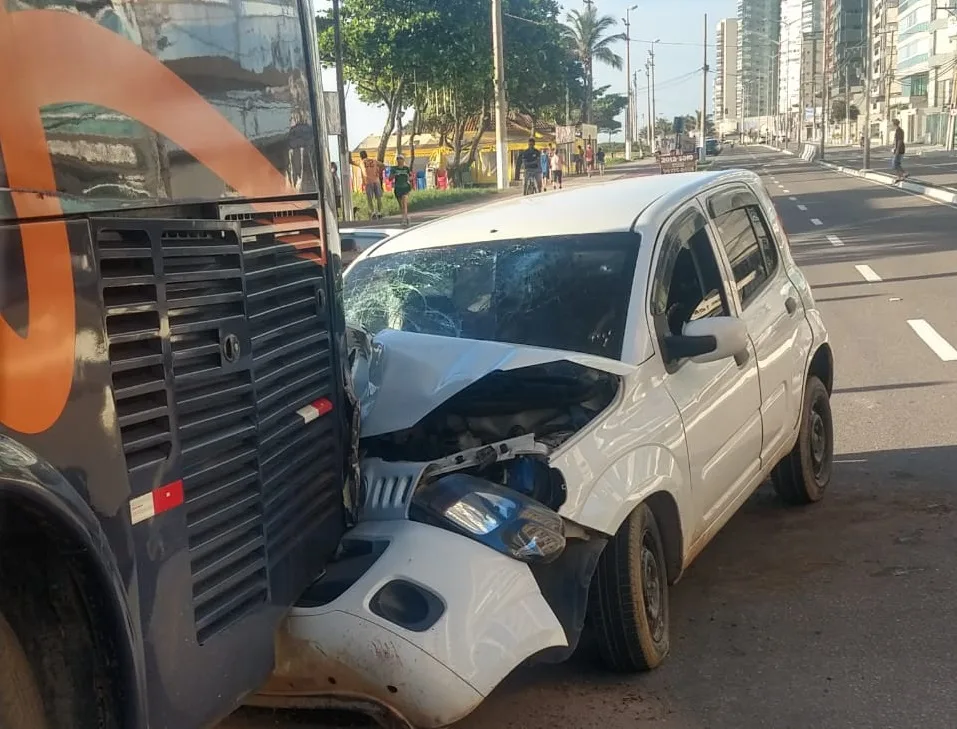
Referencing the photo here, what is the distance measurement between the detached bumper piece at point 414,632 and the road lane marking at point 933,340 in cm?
772

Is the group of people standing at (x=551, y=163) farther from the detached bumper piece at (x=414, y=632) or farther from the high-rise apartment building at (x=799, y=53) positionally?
the high-rise apartment building at (x=799, y=53)

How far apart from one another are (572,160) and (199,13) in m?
67.3

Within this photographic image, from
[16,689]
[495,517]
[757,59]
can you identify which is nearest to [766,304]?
[495,517]

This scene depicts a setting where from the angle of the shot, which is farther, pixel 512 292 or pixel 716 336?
pixel 512 292

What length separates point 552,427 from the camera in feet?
13.5

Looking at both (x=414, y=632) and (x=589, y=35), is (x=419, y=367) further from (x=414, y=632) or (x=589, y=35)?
(x=589, y=35)

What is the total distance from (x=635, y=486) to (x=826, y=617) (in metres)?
1.24

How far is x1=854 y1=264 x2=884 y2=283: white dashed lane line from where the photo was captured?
15.3 metres

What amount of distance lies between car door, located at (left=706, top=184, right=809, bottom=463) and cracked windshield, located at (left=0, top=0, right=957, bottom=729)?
1.0 inches

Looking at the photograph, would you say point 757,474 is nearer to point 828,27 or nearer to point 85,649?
point 85,649

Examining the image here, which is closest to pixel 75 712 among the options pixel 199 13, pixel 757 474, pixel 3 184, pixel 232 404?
pixel 232 404

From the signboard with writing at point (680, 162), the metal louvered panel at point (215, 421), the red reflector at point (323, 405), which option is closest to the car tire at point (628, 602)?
the red reflector at point (323, 405)

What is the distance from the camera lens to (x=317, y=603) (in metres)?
3.20

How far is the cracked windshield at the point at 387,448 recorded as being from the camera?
2.31 metres
